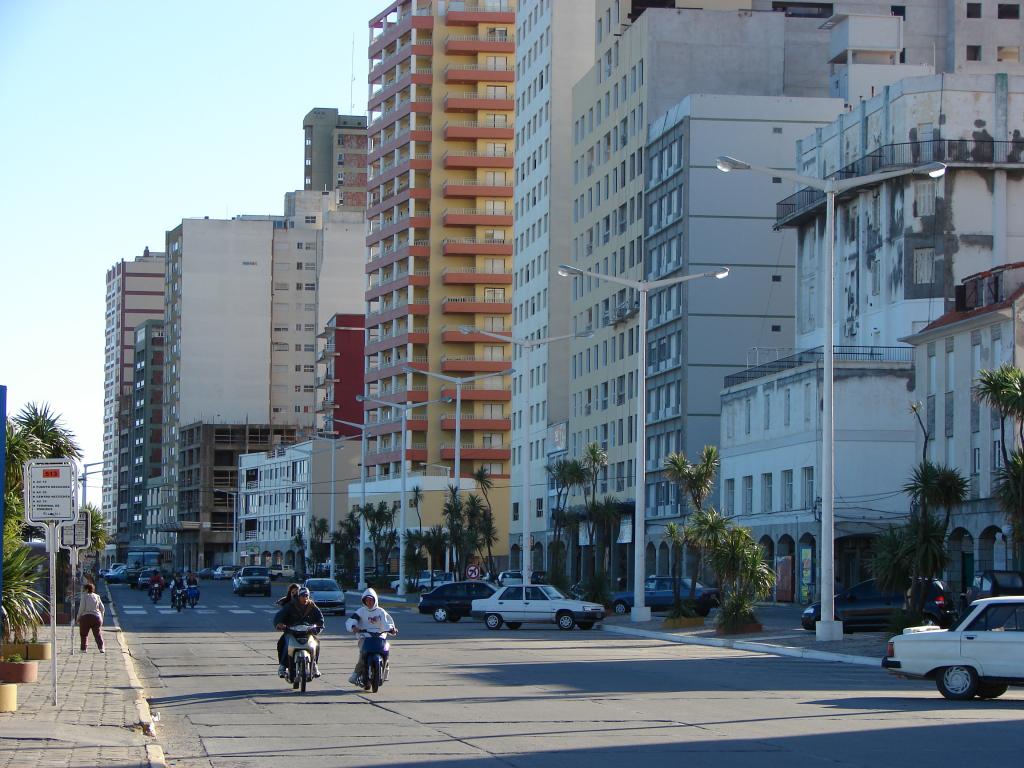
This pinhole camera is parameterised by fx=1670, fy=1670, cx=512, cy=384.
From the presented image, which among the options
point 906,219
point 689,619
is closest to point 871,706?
point 689,619

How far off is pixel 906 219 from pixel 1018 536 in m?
33.5

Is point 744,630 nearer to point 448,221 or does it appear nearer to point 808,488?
point 808,488

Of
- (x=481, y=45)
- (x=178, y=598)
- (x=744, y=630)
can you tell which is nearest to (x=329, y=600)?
(x=178, y=598)

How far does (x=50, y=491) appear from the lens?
20.8 m

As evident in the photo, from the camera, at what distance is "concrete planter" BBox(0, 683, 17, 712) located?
19828mm

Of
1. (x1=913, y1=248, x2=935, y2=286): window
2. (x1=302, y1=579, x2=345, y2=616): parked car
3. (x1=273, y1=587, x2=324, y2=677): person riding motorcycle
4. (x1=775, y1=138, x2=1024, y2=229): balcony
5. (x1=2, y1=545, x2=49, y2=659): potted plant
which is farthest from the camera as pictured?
(x1=775, y1=138, x2=1024, y2=229): balcony

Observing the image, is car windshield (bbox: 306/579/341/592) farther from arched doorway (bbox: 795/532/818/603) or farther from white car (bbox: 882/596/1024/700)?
white car (bbox: 882/596/1024/700)

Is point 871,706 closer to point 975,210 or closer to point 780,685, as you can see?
point 780,685

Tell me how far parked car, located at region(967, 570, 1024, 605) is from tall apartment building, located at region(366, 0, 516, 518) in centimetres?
9343

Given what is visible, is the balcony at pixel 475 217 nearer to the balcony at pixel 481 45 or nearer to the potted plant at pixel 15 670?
the balcony at pixel 481 45

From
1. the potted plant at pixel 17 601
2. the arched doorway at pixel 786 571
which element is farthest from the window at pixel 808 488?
the potted plant at pixel 17 601

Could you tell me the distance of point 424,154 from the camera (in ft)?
459

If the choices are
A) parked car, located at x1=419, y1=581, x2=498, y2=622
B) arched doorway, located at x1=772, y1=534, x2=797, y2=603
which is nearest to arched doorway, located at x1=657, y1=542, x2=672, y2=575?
arched doorway, located at x1=772, y1=534, x2=797, y2=603

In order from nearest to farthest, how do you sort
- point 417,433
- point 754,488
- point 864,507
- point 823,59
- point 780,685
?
point 780,685
point 864,507
point 754,488
point 823,59
point 417,433
